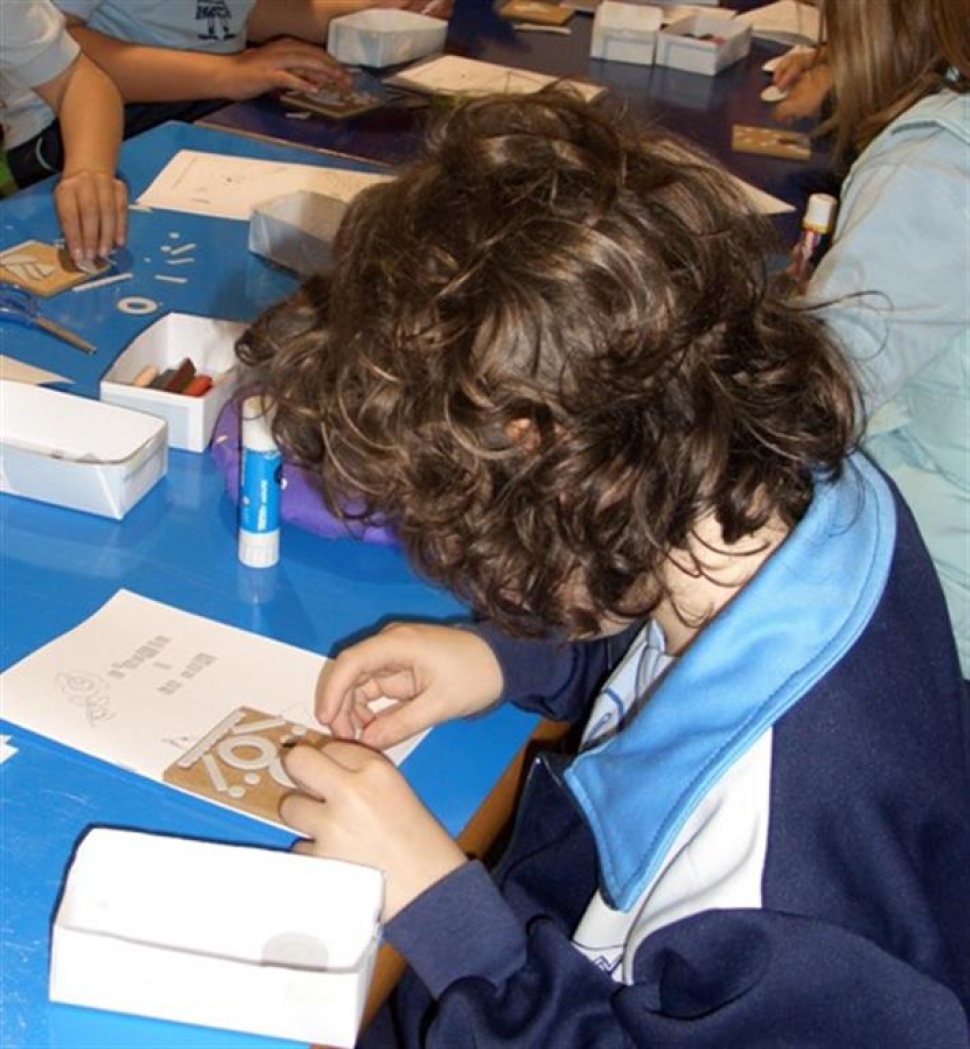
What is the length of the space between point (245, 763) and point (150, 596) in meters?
0.20

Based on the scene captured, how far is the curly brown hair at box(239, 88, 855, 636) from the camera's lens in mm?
719

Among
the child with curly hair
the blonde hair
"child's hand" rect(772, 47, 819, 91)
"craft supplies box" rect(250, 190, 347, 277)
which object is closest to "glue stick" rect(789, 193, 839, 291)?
the blonde hair

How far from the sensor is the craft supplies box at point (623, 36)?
8.08 feet

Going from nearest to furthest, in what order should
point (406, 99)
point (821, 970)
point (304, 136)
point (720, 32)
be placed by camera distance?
point (821, 970), point (304, 136), point (406, 99), point (720, 32)

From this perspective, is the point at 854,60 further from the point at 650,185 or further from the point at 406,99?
the point at 406,99

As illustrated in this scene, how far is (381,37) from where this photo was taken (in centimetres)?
228

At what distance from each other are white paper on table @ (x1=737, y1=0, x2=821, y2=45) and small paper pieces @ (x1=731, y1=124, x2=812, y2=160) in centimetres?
55

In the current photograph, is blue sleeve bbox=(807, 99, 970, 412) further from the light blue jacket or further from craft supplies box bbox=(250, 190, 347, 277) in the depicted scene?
craft supplies box bbox=(250, 190, 347, 277)

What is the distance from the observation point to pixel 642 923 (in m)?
0.77

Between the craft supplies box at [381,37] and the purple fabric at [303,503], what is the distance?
1334mm

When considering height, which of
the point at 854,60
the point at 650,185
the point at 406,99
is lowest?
the point at 406,99

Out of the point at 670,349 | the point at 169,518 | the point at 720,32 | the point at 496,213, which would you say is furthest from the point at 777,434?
the point at 720,32

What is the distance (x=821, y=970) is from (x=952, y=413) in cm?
69

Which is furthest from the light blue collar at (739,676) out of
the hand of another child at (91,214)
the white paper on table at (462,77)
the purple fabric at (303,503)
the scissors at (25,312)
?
the white paper on table at (462,77)
